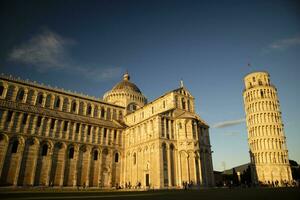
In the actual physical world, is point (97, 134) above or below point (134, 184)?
above

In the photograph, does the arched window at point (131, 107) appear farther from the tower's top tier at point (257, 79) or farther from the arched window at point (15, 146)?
the tower's top tier at point (257, 79)

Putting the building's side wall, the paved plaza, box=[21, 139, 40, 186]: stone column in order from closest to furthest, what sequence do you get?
the paved plaza
box=[21, 139, 40, 186]: stone column
the building's side wall

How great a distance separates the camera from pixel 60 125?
133 ft

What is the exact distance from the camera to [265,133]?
5844 cm

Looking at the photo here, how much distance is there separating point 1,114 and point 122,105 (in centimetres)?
2812

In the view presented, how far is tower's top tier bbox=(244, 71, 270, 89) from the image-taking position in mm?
65625

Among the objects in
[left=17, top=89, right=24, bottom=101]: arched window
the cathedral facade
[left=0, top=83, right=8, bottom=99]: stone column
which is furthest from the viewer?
[left=17, top=89, right=24, bottom=101]: arched window

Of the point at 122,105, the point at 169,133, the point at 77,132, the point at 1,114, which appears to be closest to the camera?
the point at 1,114

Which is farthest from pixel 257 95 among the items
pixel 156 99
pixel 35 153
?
pixel 35 153

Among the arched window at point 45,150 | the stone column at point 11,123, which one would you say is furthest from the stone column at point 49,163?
the stone column at point 11,123

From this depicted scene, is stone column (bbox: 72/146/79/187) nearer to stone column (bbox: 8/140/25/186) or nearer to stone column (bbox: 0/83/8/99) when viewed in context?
stone column (bbox: 8/140/25/186)

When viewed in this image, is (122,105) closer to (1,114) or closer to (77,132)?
(77,132)

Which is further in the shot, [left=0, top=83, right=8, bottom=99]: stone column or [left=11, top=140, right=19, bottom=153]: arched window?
[left=0, top=83, right=8, bottom=99]: stone column

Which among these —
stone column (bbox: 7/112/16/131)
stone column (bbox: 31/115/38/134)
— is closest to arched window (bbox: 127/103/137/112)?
stone column (bbox: 31/115/38/134)
